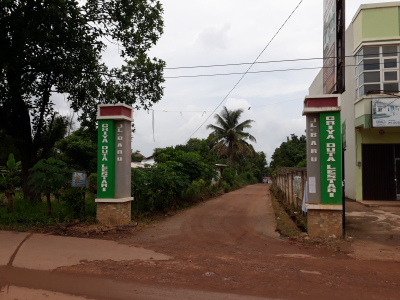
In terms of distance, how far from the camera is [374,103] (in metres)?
14.6

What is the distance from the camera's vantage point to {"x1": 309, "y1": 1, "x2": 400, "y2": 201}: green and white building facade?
14672mm

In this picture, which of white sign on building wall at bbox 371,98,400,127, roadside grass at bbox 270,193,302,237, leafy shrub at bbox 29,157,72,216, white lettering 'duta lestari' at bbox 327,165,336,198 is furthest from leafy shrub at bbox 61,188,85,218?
white sign on building wall at bbox 371,98,400,127

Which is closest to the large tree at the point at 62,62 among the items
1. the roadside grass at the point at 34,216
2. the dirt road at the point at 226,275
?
the roadside grass at the point at 34,216

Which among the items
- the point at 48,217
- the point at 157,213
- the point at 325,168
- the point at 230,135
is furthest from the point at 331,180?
the point at 230,135

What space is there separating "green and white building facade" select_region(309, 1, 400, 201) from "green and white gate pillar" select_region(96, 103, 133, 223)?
1041cm

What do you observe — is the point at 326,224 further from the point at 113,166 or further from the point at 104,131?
the point at 104,131

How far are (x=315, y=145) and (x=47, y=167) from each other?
756cm

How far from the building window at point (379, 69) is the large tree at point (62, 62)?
9374 millimetres

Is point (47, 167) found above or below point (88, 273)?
above

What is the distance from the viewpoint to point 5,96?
11.2 metres

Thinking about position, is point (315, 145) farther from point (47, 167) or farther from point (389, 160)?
point (389, 160)

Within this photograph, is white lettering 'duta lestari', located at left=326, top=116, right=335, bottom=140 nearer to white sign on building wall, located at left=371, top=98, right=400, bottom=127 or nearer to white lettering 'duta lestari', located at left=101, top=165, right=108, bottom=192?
white lettering 'duta lestari', located at left=101, top=165, right=108, bottom=192

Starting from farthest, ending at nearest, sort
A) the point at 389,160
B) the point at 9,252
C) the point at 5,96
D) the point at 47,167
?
the point at 389,160 → the point at 5,96 → the point at 47,167 → the point at 9,252

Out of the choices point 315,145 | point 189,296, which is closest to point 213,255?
point 189,296
